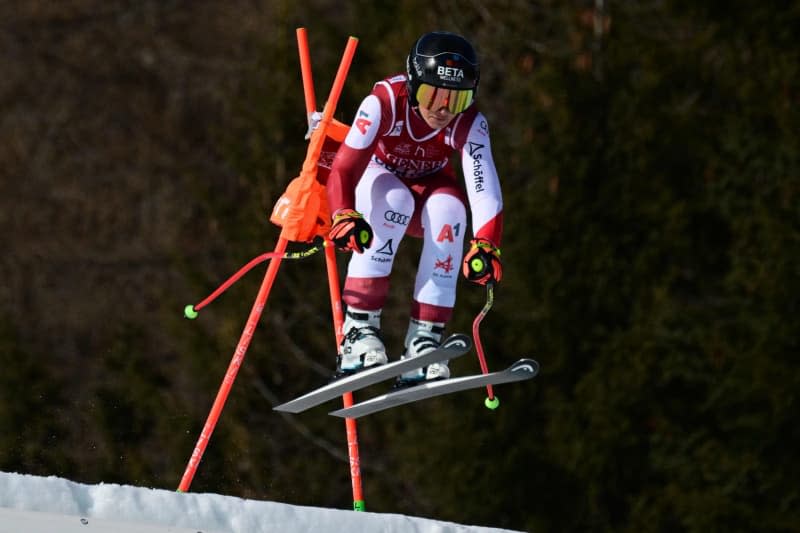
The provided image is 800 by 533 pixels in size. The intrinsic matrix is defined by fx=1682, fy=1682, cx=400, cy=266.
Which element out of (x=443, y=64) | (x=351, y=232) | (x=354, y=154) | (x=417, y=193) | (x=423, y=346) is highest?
(x=443, y=64)

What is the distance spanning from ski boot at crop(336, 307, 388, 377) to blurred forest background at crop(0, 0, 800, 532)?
7.77m

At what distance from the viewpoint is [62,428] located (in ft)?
53.1

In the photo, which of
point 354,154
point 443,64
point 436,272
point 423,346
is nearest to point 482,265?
point 436,272

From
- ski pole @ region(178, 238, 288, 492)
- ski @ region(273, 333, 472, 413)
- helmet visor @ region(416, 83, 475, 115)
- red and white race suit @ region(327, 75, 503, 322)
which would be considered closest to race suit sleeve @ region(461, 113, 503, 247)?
red and white race suit @ region(327, 75, 503, 322)

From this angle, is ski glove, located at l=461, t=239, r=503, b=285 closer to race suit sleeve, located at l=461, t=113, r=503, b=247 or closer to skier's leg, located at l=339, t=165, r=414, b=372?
race suit sleeve, located at l=461, t=113, r=503, b=247

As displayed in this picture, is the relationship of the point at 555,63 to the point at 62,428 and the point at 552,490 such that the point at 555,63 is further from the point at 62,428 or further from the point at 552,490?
the point at 62,428

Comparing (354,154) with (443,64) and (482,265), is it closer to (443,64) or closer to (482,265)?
(443,64)

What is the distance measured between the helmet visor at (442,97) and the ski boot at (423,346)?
0.85 m

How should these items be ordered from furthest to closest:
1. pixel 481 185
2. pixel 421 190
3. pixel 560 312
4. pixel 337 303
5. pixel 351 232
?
pixel 560 312, pixel 337 303, pixel 421 190, pixel 481 185, pixel 351 232

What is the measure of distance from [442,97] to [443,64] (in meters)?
0.13

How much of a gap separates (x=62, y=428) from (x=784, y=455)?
22.2 feet

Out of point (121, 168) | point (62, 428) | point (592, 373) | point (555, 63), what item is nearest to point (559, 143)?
point (555, 63)

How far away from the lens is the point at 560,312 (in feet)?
49.0

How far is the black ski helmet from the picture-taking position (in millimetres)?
6328
